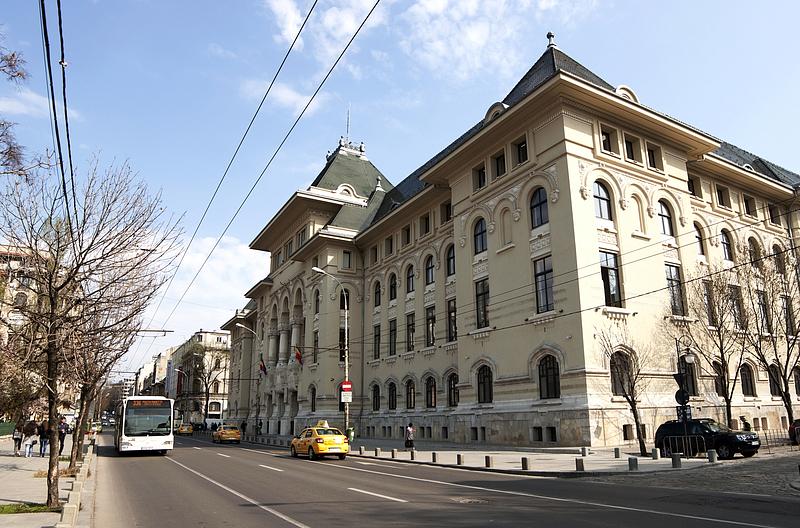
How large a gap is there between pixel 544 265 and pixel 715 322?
927 centimetres

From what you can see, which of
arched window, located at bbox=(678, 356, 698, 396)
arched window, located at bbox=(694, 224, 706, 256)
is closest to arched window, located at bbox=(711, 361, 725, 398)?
arched window, located at bbox=(678, 356, 698, 396)

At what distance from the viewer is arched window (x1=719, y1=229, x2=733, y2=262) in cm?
3578

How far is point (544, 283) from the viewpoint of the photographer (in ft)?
91.4

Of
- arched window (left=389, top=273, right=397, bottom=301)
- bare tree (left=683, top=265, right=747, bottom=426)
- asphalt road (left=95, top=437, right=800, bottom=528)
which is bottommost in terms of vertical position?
asphalt road (left=95, top=437, right=800, bottom=528)

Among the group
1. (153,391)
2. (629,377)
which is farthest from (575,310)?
(153,391)

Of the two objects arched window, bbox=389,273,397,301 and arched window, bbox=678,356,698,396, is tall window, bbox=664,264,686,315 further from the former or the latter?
arched window, bbox=389,273,397,301

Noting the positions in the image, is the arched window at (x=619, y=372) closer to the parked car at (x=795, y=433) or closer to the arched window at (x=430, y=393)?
the parked car at (x=795, y=433)

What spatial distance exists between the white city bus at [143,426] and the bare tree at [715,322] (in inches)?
1031

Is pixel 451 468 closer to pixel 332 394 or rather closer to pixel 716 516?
pixel 716 516

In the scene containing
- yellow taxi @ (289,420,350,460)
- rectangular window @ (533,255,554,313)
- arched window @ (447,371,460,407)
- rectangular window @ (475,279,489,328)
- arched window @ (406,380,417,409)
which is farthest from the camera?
arched window @ (406,380,417,409)

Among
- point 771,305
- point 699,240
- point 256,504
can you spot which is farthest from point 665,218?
point 256,504

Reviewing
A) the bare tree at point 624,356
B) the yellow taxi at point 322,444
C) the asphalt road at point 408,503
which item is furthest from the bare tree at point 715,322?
the yellow taxi at point 322,444

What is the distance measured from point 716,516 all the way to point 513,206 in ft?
72.3

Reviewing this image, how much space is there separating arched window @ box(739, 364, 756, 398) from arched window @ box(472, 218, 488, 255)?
16.3m
